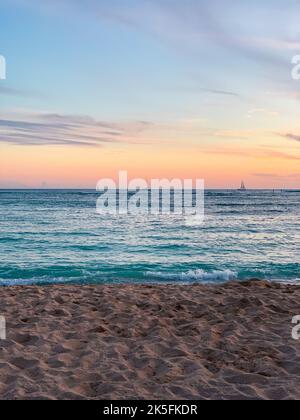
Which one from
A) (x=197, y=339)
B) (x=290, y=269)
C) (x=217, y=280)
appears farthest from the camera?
(x=290, y=269)

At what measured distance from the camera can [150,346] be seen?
20.6ft

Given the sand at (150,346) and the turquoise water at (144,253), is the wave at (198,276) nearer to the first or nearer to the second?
the turquoise water at (144,253)

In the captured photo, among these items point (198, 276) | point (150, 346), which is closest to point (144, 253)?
point (198, 276)

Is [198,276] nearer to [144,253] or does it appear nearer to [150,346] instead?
[144,253]

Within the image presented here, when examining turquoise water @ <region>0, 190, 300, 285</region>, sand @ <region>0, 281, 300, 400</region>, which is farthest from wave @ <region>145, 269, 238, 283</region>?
sand @ <region>0, 281, 300, 400</region>

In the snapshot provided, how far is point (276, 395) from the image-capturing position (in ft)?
15.6

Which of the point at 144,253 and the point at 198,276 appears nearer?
the point at 198,276

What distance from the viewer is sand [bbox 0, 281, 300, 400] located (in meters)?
4.95

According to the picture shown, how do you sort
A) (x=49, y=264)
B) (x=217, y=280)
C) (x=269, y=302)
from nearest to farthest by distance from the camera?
(x=269, y=302) < (x=217, y=280) < (x=49, y=264)

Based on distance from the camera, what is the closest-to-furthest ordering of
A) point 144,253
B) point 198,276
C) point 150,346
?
point 150,346, point 198,276, point 144,253
